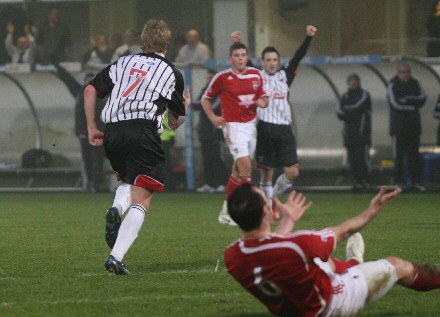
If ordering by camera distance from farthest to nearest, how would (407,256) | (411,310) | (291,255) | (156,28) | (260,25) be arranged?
(260,25) < (407,256) < (156,28) < (411,310) < (291,255)

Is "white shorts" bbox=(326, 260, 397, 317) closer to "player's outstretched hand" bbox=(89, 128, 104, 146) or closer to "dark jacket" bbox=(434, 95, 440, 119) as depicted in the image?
"player's outstretched hand" bbox=(89, 128, 104, 146)

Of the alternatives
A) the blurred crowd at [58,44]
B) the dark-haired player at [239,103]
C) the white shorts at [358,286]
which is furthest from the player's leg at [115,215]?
the blurred crowd at [58,44]

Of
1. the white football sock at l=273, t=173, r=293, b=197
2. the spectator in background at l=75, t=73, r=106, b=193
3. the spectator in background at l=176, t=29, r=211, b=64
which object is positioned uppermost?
the spectator in background at l=176, t=29, r=211, b=64

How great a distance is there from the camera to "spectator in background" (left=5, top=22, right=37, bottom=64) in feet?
75.4

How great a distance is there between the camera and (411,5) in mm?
21328

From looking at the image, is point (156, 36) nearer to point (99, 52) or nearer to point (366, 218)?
point (366, 218)

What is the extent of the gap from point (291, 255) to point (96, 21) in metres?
17.3

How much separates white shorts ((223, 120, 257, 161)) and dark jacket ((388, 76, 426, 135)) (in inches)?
252

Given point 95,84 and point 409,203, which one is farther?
point 409,203

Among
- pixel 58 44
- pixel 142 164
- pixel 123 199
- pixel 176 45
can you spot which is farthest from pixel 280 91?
pixel 58 44

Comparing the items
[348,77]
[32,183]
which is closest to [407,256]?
[348,77]

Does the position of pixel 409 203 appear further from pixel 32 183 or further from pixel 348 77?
pixel 32 183

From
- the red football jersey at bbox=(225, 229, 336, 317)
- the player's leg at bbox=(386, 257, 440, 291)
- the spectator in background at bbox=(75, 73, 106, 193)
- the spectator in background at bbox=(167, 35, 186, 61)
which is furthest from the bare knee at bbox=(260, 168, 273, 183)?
the red football jersey at bbox=(225, 229, 336, 317)

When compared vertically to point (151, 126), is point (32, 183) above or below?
below
